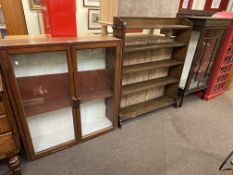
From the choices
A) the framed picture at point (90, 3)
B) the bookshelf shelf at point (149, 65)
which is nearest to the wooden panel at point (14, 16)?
the framed picture at point (90, 3)

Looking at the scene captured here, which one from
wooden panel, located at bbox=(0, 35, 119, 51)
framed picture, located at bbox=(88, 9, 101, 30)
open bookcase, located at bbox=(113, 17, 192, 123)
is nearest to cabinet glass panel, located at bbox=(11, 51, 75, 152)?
wooden panel, located at bbox=(0, 35, 119, 51)

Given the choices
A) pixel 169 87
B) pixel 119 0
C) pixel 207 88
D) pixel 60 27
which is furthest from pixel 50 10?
pixel 207 88

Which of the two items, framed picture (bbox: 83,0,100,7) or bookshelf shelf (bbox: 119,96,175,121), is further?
framed picture (bbox: 83,0,100,7)

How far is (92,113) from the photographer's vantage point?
1.96 meters

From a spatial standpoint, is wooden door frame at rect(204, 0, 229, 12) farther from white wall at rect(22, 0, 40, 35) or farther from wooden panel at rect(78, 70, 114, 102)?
white wall at rect(22, 0, 40, 35)

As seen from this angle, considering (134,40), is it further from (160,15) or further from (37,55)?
(37,55)

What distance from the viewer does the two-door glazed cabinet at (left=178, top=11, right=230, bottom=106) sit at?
1.97 meters

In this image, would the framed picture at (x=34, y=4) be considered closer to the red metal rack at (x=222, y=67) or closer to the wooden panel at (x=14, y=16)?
the wooden panel at (x=14, y=16)

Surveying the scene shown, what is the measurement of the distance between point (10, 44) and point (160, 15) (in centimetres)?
152

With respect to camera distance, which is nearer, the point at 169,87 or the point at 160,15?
the point at 160,15

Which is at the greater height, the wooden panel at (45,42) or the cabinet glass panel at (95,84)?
the wooden panel at (45,42)

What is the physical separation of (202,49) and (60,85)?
191cm

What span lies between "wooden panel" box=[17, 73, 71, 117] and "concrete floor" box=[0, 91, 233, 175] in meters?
0.51

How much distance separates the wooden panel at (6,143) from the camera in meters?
A: 1.15
